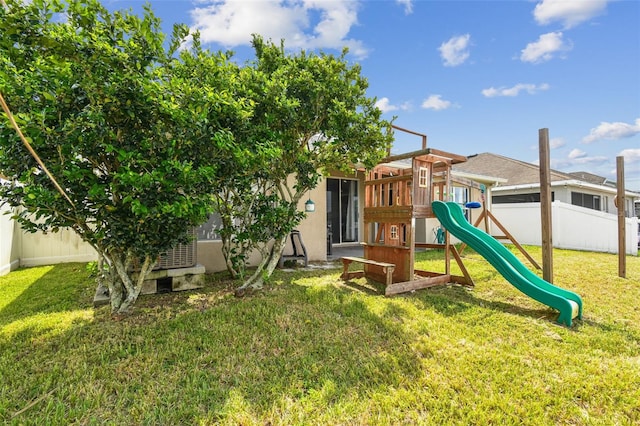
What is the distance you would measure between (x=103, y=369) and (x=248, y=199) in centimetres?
273

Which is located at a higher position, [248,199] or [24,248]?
[248,199]

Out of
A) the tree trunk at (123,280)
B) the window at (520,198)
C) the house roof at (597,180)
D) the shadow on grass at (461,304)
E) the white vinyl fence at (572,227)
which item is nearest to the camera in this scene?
the tree trunk at (123,280)

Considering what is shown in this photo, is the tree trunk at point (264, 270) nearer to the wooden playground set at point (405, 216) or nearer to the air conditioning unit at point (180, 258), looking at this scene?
the air conditioning unit at point (180, 258)

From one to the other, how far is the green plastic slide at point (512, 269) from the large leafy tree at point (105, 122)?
3.91 meters

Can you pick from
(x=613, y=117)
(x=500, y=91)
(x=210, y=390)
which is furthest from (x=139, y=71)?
(x=613, y=117)

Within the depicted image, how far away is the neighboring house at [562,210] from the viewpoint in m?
10.8

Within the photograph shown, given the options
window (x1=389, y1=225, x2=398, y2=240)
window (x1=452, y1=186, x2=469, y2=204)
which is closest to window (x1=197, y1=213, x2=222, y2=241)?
window (x1=389, y1=225, x2=398, y2=240)

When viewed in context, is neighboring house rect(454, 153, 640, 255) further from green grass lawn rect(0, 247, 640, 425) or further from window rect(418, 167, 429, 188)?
green grass lawn rect(0, 247, 640, 425)

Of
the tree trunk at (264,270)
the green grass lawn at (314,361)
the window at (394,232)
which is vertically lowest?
the green grass lawn at (314,361)

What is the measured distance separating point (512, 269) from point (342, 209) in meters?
6.59

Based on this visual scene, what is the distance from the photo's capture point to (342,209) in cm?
1057

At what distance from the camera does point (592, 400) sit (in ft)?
7.27

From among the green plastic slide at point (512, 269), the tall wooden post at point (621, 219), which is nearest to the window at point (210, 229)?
the green plastic slide at point (512, 269)

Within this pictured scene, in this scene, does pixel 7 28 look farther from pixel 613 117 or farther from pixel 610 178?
pixel 610 178
